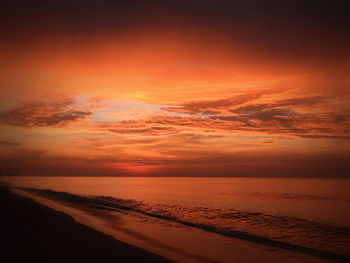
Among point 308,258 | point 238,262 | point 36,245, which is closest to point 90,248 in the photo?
point 36,245

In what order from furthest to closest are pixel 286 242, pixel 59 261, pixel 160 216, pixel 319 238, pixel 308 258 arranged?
pixel 160 216
pixel 319 238
pixel 286 242
pixel 308 258
pixel 59 261

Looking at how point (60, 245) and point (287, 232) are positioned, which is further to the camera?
point (287, 232)

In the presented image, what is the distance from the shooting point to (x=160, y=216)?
2059 cm

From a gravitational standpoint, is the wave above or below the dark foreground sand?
below

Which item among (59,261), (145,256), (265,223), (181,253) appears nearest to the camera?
(59,261)

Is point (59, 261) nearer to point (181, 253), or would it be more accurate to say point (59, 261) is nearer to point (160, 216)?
point (181, 253)

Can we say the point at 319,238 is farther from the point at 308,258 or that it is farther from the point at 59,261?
the point at 59,261

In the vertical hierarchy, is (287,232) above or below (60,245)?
below

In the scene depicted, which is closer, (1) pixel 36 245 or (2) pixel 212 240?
(1) pixel 36 245

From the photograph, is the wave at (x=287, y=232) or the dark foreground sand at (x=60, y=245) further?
the wave at (x=287, y=232)

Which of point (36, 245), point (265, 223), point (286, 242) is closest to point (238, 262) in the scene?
point (286, 242)

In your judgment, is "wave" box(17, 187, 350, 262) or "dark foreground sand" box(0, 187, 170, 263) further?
"wave" box(17, 187, 350, 262)

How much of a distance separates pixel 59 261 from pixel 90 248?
5.98 ft

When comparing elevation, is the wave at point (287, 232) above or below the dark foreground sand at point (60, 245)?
below
